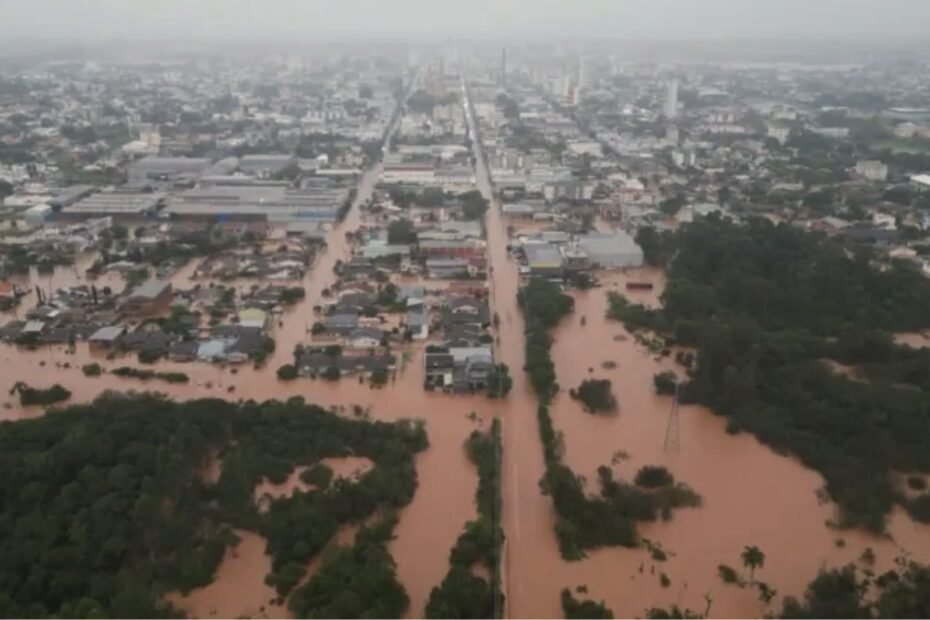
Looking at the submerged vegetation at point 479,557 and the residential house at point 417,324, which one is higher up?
the residential house at point 417,324

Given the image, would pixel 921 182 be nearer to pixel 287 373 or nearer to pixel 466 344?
pixel 466 344

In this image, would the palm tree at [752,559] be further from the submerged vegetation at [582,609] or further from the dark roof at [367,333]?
the dark roof at [367,333]

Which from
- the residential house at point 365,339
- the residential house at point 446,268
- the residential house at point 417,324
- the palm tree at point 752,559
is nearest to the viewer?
the palm tree at point 752,559

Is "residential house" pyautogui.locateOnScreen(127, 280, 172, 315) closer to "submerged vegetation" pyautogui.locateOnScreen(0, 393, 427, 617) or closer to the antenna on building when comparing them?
"submerged vegetation" pyautogui.locateOnScreen(0, 393, 427, 617)

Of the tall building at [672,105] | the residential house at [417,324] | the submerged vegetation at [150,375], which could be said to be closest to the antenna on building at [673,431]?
the residential house at [417,324]

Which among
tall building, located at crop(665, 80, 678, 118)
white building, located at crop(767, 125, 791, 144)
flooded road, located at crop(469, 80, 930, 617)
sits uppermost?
tall building, located at crop(665, 80, 678, 118)

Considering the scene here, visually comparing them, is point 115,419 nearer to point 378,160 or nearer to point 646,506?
point 646,506

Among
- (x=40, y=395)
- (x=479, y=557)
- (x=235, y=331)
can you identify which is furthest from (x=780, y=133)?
(x=40, y=395)

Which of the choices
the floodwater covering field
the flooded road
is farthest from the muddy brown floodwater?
the flooded road
